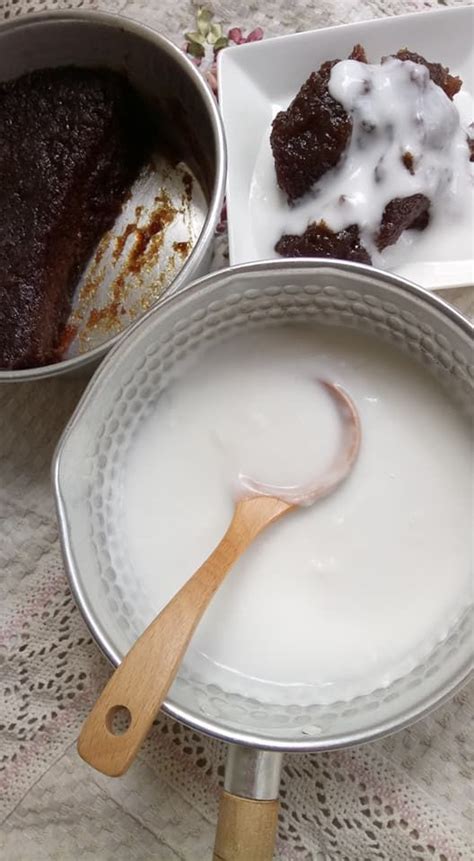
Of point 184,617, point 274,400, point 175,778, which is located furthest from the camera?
point 175,778

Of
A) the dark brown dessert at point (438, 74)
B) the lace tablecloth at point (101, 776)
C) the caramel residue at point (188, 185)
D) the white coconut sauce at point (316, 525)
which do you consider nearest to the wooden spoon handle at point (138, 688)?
the white coconut sauce at point (316, 525)

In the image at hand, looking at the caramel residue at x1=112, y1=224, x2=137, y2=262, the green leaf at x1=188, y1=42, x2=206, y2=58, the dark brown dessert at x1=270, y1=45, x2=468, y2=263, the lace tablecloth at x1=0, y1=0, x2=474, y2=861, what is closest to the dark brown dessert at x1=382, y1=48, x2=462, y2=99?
the dark brown dessert at x1=270, y1=45, x2=468, y2=263

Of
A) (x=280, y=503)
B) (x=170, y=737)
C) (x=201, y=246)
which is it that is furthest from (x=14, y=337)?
(x=170, y=737)

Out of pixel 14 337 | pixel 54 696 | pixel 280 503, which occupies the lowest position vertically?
pixel 54 696

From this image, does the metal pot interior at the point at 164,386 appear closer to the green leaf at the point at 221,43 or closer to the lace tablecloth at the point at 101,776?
the lace tablecloth at the point at 101,776

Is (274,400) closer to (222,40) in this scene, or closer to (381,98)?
(381,98)
